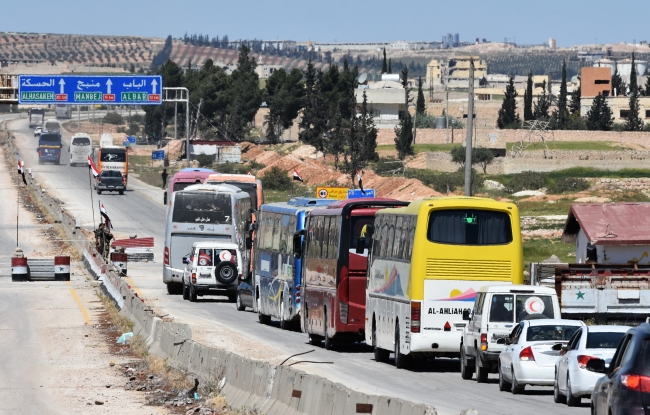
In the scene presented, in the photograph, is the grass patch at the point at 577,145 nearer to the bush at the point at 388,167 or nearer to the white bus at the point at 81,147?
the bush at the point at 388,167

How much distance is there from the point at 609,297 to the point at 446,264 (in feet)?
55.4

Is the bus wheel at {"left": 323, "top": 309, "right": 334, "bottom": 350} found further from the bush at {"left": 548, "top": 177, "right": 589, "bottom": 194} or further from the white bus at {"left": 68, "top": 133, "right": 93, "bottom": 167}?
the white bus at {"left": 68, "top": 133, "right": 93, "bottom": 167}

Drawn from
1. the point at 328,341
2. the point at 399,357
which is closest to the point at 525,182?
the point at 328,341

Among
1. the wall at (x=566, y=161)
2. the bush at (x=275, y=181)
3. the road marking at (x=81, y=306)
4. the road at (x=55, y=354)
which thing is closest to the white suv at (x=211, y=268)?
the road at (x=55, y=354)

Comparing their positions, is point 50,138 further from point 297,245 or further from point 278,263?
point 297,245

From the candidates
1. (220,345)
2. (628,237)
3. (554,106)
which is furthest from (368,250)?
(554,106)

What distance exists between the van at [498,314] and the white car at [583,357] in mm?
3412

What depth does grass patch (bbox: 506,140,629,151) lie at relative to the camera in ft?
408

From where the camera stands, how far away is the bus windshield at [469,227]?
23594mm

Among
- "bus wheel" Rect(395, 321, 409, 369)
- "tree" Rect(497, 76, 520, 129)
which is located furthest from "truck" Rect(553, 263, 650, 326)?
"tree" Rect(497, 76, 520, 129)

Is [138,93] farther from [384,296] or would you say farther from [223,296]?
[384,296]

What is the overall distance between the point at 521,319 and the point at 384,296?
152 inches

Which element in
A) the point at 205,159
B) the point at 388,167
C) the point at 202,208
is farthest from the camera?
the point at 205,159

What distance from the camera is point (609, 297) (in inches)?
1539
